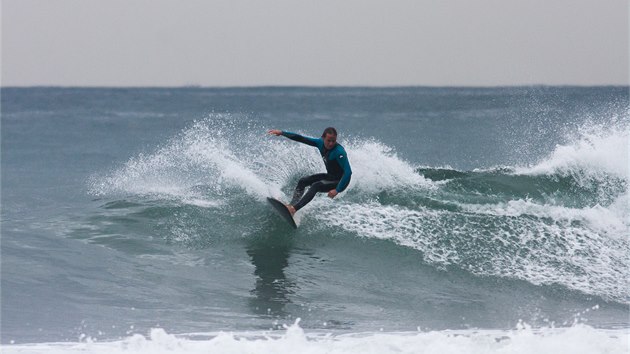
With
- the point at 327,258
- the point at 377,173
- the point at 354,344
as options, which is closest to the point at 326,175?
the point at 327,258

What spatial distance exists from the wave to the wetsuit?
2.16ft

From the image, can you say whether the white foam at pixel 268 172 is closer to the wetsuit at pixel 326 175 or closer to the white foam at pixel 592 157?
the wetsuit at pixel 326 175

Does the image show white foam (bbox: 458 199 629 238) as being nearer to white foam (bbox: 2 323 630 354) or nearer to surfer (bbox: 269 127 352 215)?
surfer (bbox: 269 127 352 215)

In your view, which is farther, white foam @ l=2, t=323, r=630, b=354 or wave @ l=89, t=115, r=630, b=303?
wave @ l=89, t=115, r=630, b=303

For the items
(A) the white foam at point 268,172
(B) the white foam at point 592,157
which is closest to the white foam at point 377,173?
(A) the white foam at point 268,172

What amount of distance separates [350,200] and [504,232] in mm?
2457

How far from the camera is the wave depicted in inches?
409

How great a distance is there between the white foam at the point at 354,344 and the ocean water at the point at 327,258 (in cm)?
2

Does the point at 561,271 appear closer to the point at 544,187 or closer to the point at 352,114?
the point at 544,187

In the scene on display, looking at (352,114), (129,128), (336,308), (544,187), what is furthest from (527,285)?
(352,114)

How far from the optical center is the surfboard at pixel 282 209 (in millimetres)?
10961

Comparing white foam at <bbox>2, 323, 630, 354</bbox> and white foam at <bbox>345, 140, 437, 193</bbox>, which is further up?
white foam at <bbox>345, 140, 437, 193</bbox>

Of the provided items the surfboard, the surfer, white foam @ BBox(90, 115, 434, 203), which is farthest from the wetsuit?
white foam @ BBox(90, 115, 434, 203)

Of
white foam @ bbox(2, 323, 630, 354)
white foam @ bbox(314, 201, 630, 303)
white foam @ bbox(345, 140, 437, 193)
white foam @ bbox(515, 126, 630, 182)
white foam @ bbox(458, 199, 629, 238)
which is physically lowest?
white foam @ bbox(2, 323, 630, 354)
